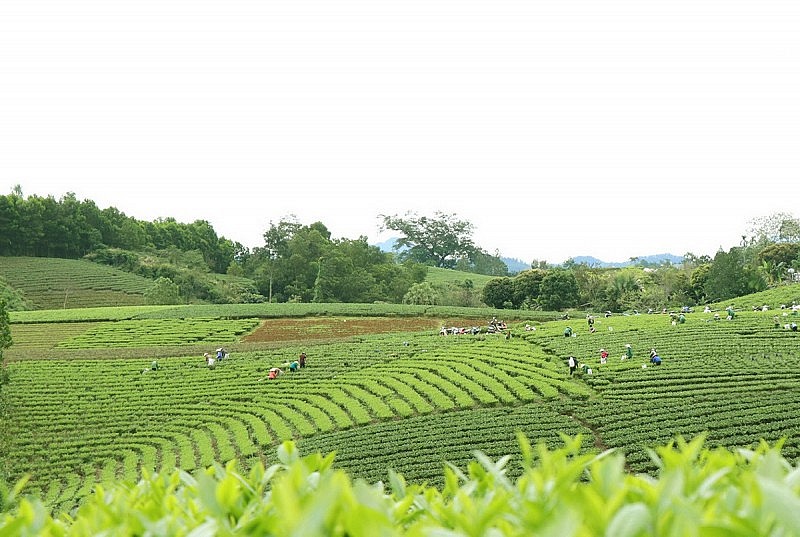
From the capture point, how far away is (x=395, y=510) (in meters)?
2.52

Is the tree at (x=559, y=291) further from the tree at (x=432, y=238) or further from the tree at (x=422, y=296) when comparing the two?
the tree at (x=432, y=238)

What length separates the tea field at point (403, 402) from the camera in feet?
71.7

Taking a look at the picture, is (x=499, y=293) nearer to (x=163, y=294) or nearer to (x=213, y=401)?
(x=163, y=294)

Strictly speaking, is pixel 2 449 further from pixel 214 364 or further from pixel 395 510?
pixel 395 510

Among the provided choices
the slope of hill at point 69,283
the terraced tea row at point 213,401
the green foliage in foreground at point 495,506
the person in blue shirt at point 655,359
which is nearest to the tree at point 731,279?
the terraced tea row at point 213,401

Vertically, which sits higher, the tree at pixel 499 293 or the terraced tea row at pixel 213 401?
the tree at pixel 499 293

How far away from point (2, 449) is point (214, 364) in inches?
491

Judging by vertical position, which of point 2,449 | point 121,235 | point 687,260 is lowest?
point 2,449

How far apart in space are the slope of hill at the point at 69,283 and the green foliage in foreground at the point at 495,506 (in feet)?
246

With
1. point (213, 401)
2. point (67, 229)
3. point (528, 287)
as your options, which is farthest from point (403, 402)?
point (67, 229)

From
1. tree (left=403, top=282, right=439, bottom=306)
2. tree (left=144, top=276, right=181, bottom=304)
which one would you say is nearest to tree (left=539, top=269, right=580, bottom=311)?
tree (left=403, top=282, right=439, bottom=306)

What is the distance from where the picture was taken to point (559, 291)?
2522 inches

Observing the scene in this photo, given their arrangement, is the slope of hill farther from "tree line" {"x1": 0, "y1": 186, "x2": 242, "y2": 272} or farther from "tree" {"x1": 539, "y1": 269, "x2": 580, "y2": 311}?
"tree" {"x1": 539, "y1": 269, "x2": 580, "y2": 311}

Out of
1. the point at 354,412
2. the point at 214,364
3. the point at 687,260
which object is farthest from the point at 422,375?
the point at 687,260
